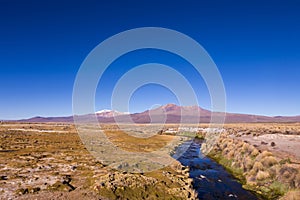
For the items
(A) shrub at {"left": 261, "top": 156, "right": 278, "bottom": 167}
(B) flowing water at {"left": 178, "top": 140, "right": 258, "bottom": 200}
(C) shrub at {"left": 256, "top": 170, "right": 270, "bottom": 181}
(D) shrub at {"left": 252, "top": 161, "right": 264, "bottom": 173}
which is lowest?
(B) flowing water at {"left": 178, "top": 140, "right": 258, "bottom": 200}

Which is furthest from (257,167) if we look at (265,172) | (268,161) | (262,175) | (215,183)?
(215,183)

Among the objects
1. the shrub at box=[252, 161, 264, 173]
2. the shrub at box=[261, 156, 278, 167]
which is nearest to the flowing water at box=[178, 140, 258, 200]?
the shrub at box=[252, 161, 264, 173]

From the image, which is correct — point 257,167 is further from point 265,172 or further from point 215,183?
point 215,183

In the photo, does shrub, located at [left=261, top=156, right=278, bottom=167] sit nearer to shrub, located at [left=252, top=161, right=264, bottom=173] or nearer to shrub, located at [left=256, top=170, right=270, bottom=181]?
shrub, located at [left=252, top=161, right=264, bottom=173]

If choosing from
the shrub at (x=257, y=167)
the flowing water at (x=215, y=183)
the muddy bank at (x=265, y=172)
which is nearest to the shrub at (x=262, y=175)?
the muddy bank at (x=265, y=172)

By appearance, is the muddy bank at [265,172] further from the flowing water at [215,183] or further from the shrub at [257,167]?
the flowing water at [215,183]

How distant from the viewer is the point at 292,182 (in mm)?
15695

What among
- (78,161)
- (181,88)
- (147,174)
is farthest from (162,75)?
(147,174)

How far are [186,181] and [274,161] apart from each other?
722 centimetres

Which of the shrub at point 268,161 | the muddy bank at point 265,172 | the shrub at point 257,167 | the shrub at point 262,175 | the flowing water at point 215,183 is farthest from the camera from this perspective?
the shrub at point 268,161

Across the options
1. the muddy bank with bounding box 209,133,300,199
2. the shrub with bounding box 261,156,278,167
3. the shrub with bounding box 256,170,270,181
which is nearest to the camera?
the muddy bank with bounding box 209,133,300,199

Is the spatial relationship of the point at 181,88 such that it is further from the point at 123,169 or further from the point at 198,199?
the point at 198,199

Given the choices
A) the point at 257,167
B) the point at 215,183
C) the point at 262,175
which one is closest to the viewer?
the point at 262,175

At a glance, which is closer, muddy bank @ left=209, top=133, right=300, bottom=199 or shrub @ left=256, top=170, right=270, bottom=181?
muddy bank @ left=209, top=133, right=300, bottom=199
